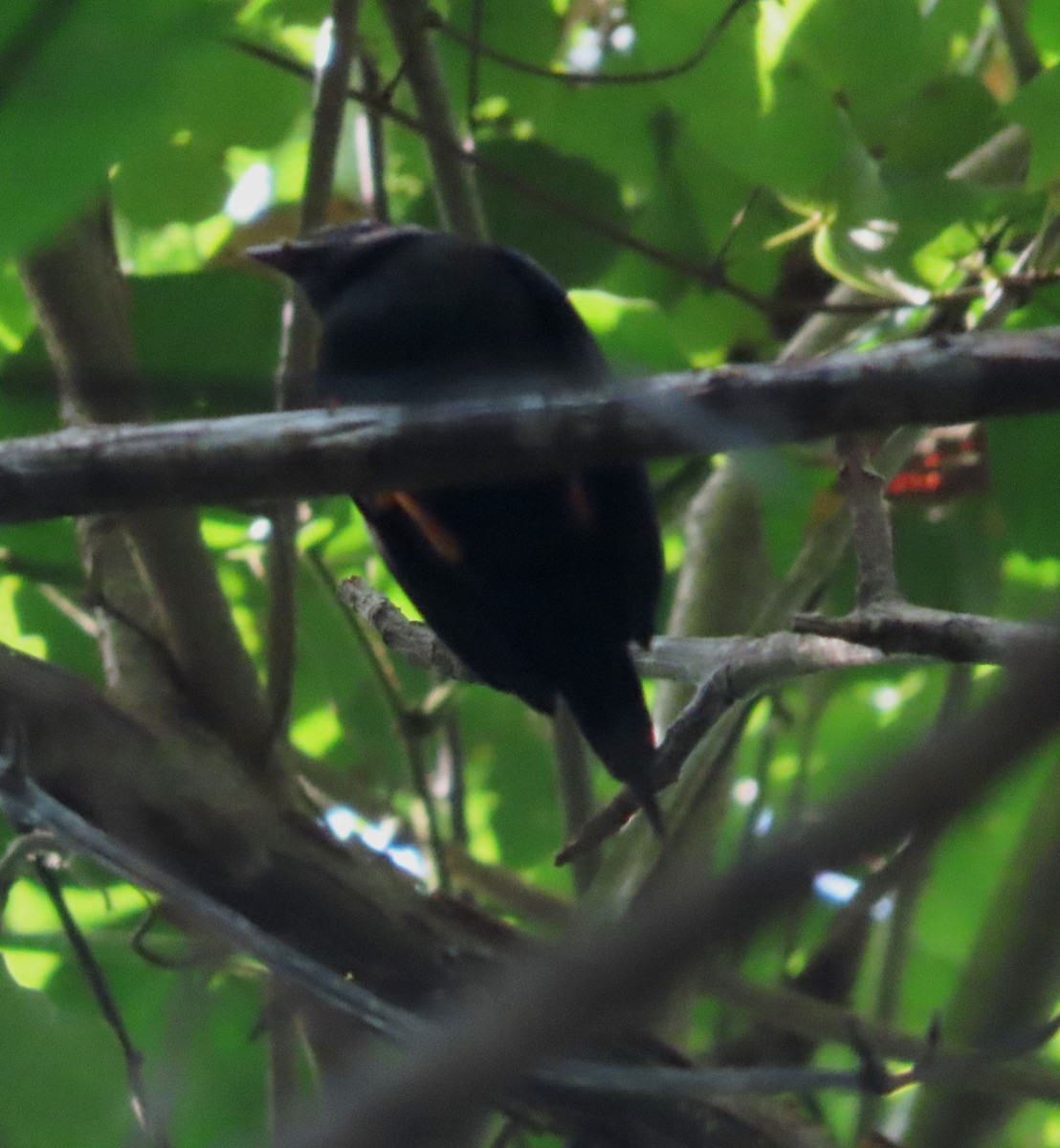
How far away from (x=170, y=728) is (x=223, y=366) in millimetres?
619

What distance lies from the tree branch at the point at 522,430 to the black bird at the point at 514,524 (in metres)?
0.94

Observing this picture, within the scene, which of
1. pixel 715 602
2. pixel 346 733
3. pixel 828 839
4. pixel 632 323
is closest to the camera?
pixel 828 839

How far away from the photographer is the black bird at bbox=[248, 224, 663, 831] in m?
2.34

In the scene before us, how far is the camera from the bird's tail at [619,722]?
83.9 inches

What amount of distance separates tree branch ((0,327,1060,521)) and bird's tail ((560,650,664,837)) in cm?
91

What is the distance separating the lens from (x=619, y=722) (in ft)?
7.34

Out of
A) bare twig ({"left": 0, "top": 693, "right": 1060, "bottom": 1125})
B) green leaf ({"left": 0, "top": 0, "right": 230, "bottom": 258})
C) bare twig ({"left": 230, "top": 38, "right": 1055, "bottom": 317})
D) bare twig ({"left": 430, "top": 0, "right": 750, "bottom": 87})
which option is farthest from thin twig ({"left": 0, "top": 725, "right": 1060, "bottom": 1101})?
bare twig ({"left": 430, "top": 0, "right": 750, "bottom": 87})

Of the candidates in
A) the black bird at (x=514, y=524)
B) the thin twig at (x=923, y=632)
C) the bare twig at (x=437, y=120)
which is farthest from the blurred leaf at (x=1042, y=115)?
the bare twig at (x=437, y=120)

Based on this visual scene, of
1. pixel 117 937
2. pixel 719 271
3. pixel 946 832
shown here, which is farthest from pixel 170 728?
pixel 946 832

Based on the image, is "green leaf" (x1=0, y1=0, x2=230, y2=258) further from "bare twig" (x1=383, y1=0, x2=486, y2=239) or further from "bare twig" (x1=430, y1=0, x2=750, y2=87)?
"bare twig" (x1=383, y1=0, x2=486, y2=239)

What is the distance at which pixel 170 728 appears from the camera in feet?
8.86

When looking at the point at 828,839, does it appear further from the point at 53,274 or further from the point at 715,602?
the point at 715,602

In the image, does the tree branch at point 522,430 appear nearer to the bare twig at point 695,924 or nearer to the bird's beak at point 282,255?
the bare twig at point 695,924

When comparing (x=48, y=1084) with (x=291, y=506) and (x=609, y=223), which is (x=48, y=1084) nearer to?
(x=291, y=506)
